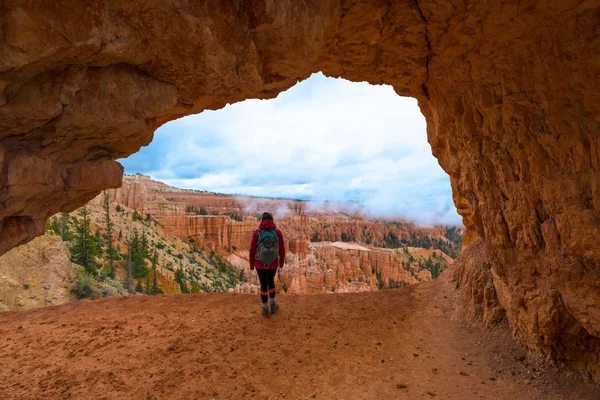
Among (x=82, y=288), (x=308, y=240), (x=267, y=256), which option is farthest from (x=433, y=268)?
(x=267, y=256)

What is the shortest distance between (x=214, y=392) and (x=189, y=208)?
7687 centimetres

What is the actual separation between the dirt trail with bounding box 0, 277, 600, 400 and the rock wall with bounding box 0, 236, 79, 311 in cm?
625

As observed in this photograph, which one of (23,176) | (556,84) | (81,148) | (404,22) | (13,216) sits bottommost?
(13,216)

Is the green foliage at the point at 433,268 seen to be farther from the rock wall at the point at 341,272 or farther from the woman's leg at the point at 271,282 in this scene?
the woman's leg at the point at 271,282

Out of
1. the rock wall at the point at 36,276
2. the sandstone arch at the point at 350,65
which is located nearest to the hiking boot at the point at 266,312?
the sandstone arch at the point at 350,65

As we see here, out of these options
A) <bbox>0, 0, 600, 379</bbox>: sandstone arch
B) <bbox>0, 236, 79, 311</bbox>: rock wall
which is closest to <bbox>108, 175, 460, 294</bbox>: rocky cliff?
<bbox>0, 236, 79, 311</bbox>: rock wall

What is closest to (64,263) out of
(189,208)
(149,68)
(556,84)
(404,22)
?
(149,68)

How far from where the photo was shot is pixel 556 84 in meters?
3.18

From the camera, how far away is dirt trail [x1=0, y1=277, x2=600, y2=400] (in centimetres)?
346

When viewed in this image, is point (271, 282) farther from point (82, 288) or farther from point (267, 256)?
point (82, 288)

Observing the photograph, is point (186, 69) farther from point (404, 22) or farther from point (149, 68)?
point (404, 22)

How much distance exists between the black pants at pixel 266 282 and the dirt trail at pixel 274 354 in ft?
1.23

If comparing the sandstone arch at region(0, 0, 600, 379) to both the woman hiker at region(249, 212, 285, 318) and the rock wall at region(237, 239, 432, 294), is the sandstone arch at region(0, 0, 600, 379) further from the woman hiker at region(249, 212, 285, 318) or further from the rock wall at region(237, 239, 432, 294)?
the rock wall at region(237, 239, 432, 294)

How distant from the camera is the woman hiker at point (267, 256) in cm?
510
